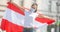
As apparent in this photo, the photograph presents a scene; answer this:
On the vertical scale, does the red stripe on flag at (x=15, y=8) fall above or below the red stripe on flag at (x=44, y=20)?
above

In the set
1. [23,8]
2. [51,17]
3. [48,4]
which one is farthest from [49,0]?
[23,8]

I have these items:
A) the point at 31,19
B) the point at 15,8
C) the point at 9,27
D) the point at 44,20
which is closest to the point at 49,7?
the point at 44,20

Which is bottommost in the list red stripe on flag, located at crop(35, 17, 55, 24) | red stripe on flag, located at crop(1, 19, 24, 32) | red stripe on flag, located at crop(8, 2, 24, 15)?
red stripe on flag, located at crop(1, 19, 24, 32)

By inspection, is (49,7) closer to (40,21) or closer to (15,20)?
(40,21)

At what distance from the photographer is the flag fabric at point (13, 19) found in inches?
86.1

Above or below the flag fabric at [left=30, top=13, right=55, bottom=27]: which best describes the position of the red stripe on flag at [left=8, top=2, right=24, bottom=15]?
above

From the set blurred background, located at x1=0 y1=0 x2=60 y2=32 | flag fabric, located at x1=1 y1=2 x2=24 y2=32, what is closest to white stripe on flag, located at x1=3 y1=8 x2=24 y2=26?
flag fabric, located at x1=1 y1=2 x2=24 y2=32

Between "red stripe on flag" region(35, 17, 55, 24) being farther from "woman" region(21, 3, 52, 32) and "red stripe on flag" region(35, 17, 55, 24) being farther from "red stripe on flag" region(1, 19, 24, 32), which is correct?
"red stripe on flag" region(1, 19, 24, 32)

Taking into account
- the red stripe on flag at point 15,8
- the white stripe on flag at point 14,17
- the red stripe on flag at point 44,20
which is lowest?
the red stripe on flag at point 44,20

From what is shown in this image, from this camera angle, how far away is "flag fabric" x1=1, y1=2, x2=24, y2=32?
7.18ft

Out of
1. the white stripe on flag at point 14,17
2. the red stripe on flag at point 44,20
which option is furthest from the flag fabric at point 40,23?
the white stripe on flag at point 14,17

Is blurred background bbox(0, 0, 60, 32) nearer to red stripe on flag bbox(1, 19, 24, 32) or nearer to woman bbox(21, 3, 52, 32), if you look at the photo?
woman bbox(21, 3, 52, 32)

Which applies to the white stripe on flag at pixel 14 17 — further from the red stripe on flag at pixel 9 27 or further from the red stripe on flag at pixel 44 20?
the red stripe on flag at pixel 44 20

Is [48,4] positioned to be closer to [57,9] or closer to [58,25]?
[57,9]
